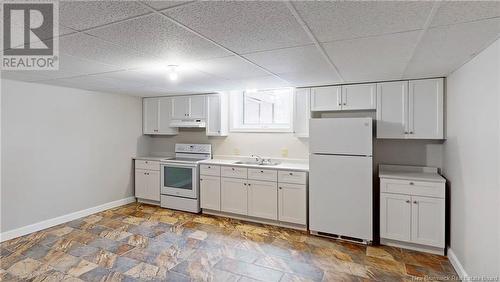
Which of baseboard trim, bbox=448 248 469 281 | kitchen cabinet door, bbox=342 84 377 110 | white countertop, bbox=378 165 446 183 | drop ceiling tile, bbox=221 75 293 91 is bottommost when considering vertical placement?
baseboard trim, bbox=448 248 469 281

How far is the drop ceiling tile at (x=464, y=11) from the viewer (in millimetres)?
1394

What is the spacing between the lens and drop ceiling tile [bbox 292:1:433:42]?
1.42 m

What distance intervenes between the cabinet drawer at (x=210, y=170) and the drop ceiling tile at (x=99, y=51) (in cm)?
216

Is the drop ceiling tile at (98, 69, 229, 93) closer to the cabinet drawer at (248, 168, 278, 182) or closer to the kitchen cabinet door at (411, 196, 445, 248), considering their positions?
the cabinet drawer at (248, 168, 278, 182)

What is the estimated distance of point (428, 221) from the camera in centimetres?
309

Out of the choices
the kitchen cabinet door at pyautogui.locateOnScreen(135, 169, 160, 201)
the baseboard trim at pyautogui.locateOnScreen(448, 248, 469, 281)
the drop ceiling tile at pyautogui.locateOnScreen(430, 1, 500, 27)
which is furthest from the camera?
the kitchen cabinet door at pyautogui.locateOnScreen(135, 169, 160, 201)

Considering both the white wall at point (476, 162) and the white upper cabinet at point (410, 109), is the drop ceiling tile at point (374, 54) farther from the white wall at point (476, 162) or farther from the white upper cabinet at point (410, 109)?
the white wall at point (476, 162)

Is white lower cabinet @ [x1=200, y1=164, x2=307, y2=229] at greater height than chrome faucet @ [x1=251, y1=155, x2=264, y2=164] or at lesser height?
lesser

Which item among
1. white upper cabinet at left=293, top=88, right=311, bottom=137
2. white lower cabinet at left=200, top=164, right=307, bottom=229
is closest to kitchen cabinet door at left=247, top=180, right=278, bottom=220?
white lower cabinet at left=200, top=164, right=307, bottom=229

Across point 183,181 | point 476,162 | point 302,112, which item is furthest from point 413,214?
point 183,181

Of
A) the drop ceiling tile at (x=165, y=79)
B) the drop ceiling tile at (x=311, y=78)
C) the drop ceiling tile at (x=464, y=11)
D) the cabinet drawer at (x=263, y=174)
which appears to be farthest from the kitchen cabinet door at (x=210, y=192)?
the drop ceiling tile at (x=464, y=11)

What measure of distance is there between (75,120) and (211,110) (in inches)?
84.7

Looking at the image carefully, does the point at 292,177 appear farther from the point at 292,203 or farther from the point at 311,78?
the point at 311,78

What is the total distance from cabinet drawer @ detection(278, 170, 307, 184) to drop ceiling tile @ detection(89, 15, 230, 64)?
2086 mm
